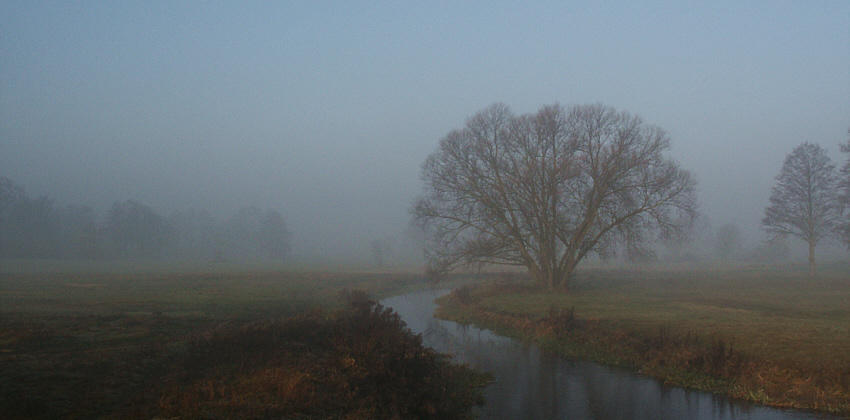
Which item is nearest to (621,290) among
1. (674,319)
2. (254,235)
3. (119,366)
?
(674,319)

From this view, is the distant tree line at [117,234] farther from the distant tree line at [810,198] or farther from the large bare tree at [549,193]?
the distant tree line at [810,198]

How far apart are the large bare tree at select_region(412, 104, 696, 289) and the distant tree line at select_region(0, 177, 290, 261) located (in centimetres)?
7107

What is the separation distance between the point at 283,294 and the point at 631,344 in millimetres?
21411

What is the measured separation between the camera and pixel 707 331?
52.3 feet

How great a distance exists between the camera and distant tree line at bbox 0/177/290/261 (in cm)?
7540

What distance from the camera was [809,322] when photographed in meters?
16.6

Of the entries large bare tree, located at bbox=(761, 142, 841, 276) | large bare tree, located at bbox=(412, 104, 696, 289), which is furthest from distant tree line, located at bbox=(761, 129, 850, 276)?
large bare tree, located at bbox=(412, 104, 696, 289)

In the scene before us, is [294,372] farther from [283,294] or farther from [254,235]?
[254,235]

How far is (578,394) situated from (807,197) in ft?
120

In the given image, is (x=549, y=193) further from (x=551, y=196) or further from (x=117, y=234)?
(x=117, y=234)

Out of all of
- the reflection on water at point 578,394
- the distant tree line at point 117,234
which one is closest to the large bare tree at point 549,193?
the reflection on water at point 578,394

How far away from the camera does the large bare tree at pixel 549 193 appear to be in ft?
92.7

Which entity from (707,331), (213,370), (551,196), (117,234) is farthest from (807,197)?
(117,234)

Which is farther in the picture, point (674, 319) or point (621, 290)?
point (621, 290)
